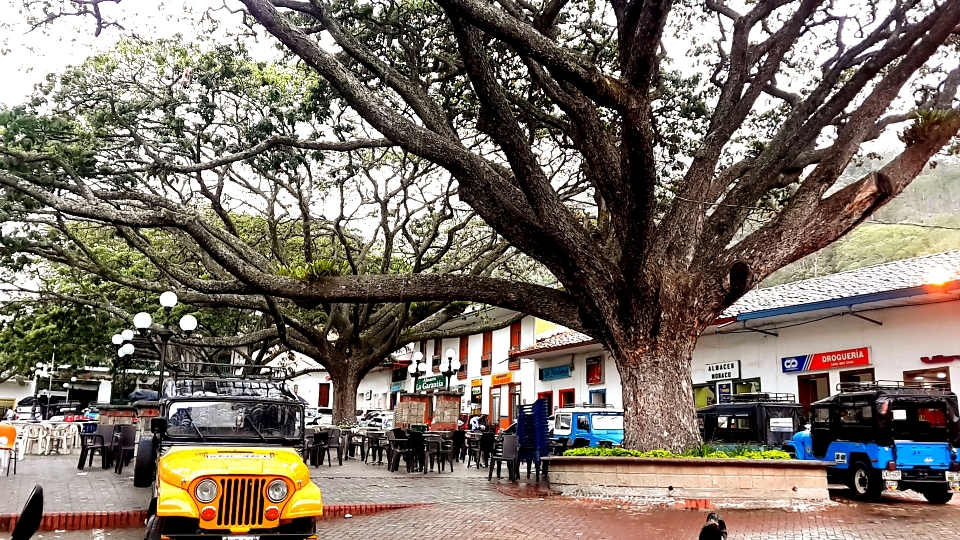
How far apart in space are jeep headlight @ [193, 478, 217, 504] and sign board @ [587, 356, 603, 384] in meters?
22.9

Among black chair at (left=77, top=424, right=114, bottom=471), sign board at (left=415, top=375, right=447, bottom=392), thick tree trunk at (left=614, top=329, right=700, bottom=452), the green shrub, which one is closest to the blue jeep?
the green shrub

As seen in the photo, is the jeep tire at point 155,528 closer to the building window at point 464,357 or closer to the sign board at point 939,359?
the sign board at point 939,359

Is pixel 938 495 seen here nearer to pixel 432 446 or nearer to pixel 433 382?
pixel 432 446

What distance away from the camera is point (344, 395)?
23.6 meters

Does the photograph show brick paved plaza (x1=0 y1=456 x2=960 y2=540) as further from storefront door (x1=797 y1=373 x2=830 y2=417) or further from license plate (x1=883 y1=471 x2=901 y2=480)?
storefront door (x1=797 y1=373 x2=830 y2=417)

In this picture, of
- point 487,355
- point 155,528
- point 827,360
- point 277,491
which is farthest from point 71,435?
point 827,360

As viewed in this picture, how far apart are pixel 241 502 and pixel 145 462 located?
4431 millimetres

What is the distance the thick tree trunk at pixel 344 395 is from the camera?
23344 millimetres

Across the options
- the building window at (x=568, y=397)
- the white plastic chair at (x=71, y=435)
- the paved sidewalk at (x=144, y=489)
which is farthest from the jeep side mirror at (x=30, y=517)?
the building window at (x=568, y=397)

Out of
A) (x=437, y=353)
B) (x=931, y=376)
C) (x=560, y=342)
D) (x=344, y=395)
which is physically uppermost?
(x=437, y=353)

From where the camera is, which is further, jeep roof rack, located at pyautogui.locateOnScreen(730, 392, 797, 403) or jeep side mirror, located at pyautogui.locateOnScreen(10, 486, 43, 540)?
jeep roof rack, located at pyautogui.locateOnScreen(730, 392, 797, 403)

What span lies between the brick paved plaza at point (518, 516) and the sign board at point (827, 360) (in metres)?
6.37

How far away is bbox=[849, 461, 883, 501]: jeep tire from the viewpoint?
478 inches

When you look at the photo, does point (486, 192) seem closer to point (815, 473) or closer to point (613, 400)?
point (815, 473)
